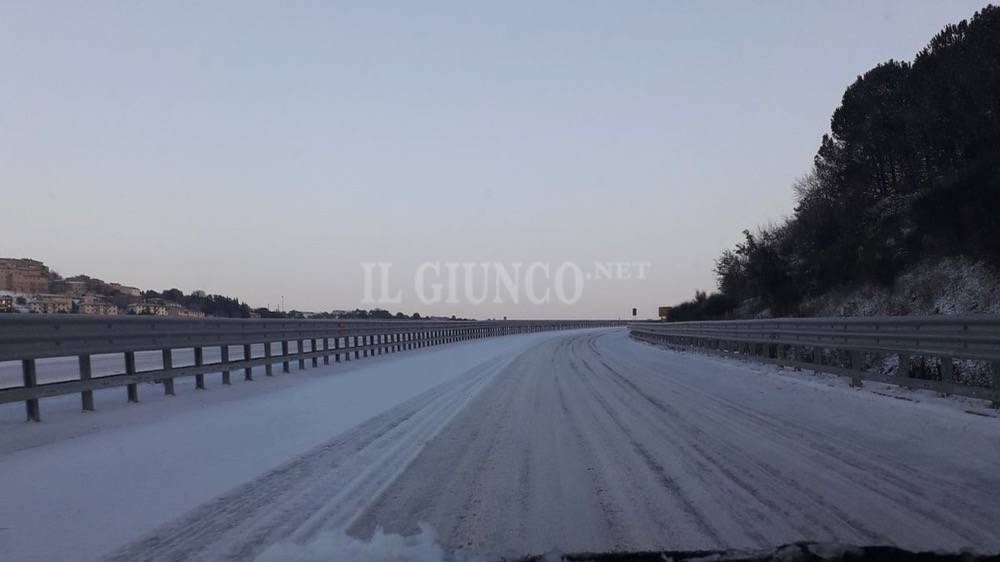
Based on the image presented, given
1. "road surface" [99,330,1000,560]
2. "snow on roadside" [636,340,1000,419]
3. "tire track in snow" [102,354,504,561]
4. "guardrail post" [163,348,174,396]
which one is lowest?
"snow on roadside" [636,340,1000,419]

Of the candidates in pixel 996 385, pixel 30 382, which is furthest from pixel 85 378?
pixel 996 385

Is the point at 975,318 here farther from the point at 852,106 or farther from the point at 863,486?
the point at 852,106

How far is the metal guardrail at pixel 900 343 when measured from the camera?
10.1 metres

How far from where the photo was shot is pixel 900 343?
39.9 ft

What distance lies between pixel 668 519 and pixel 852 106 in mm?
43215

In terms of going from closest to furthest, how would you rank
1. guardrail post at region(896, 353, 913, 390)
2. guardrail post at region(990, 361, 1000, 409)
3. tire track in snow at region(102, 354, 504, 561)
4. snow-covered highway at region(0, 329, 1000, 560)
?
tire track in snow at region(102, 354, 504, 561) → snow-covered highway at region(0, 329, 1000, 560) → guardrail post at region(990, 361, 1000, 409) → guardrail post at region(896, 353, 913, 390)

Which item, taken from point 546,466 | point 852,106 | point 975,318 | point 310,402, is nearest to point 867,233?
point 852,106

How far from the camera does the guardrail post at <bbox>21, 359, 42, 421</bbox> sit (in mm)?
9125

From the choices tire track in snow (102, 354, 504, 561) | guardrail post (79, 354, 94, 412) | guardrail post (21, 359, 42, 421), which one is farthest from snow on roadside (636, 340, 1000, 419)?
guardrail post (21, 359, 42, 421)

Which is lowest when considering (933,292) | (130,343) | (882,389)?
(882,389)

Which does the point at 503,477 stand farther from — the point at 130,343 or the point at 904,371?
the point at 904,371

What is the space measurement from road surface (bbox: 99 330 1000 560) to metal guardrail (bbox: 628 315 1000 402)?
82 centimetres

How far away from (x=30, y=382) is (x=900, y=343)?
12.3 m

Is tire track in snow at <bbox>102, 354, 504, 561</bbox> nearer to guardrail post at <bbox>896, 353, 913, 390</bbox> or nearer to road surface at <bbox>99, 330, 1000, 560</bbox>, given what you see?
road surface at <bbox>99, 330, 1000, 560</bbox>
